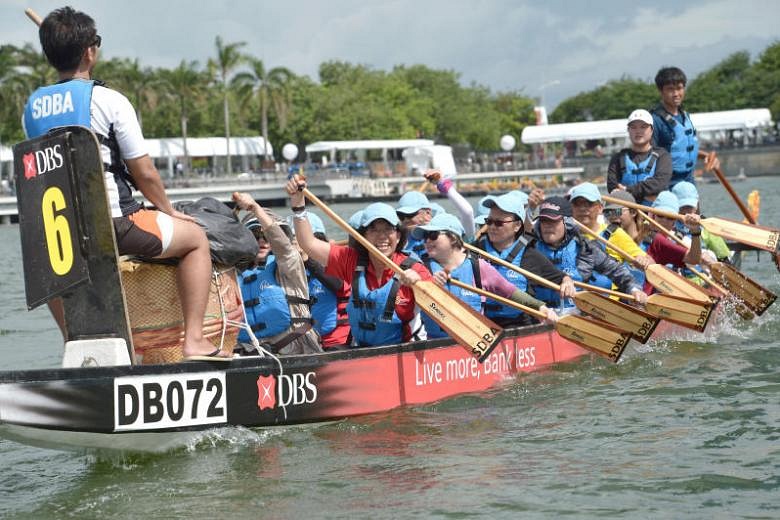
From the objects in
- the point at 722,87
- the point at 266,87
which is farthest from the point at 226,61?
the point at 722,87

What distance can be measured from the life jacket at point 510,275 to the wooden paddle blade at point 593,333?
0.61 m

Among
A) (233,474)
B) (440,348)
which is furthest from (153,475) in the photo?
(440,348)

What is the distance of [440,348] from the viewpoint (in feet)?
29.2

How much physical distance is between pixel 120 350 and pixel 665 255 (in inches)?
289

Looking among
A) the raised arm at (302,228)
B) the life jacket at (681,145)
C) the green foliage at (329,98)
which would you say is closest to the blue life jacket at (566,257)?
the raised arm at (302,228)

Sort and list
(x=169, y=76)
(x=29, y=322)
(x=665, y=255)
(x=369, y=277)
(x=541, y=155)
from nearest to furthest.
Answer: (x=369, y=277) < (x=665, y=255) < (x=29, y=322) < (x=169, y=76) < (x=541, y=155)

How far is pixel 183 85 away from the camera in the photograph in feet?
236

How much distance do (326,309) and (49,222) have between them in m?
3.10

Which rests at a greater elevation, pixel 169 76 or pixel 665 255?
pixel 169 76

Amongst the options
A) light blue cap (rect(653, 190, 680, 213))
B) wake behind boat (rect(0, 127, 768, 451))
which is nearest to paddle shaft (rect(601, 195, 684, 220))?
light blue cap (rect(653, 190, 680, 213))

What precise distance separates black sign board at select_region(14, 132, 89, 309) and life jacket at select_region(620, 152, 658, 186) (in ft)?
26.0

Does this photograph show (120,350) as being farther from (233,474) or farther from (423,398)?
(423,398)

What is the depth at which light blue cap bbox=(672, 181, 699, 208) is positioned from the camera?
13.0m

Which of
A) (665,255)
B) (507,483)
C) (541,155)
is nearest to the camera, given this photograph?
(507,483)
